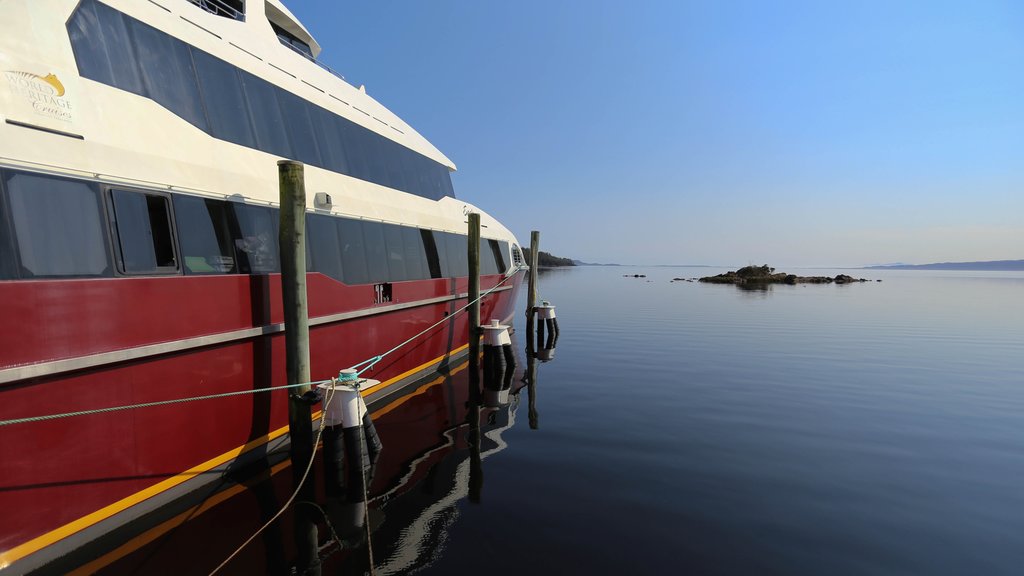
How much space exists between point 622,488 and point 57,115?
6.80 meters

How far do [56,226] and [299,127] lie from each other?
3.96 metres

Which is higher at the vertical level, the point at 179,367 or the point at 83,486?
the point at 179,367

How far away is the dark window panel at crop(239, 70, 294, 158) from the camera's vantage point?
6.17m

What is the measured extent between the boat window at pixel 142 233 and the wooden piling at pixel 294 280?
1069 millimetres

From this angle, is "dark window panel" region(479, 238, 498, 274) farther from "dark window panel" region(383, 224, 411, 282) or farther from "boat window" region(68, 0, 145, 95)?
"boat window" region(68, 0, 145, 95)

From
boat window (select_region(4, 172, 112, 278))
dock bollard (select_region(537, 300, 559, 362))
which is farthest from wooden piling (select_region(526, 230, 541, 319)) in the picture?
boat window (select_region(4, 172, 112, 278))

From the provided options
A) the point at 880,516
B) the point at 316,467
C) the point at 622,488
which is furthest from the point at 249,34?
the point at 880,516

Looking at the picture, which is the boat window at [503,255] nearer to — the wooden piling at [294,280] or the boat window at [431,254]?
the boat window at [431,254]

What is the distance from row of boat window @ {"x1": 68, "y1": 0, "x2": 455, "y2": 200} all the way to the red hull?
211 centimetres

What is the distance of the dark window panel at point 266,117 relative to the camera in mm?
6170

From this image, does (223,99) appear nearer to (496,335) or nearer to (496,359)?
(496,335)

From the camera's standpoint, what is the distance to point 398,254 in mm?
8609

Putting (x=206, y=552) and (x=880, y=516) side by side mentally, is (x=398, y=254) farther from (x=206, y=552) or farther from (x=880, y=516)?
(x=880, y=516)

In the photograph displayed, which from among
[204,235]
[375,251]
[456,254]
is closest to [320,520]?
[204,235]
